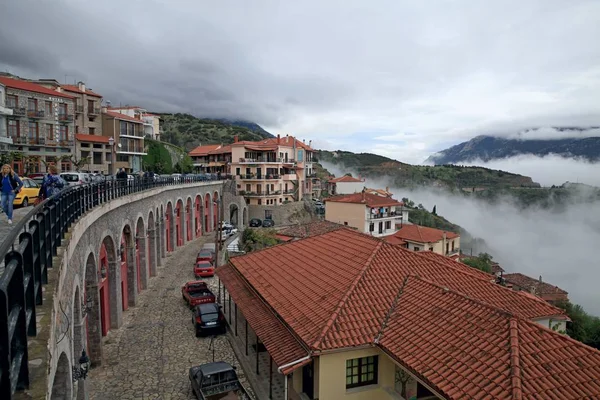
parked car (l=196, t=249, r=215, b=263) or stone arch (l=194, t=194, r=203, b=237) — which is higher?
stone arch (l=194, t=194, r=203, b=237)

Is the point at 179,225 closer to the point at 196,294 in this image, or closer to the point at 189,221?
the point at 189,221

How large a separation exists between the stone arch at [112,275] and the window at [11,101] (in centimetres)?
2863

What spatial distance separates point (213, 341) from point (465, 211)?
176 metres

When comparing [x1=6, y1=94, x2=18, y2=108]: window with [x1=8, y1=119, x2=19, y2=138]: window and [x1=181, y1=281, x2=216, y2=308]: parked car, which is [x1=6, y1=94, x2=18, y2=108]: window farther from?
[x1=181, y1=281, x2=216, y2=308]: parked car

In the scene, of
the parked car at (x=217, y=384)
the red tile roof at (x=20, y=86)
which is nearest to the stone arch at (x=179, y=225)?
the red tile roof at (x=20, y=86)

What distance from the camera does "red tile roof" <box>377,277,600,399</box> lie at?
7797 mm

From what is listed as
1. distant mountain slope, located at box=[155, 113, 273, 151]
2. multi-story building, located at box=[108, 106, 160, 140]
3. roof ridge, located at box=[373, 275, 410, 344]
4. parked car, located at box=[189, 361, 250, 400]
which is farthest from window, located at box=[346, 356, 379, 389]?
distant mountain slope, located at box=[155, 113, 273, 151]

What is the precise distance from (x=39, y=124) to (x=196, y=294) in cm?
3031

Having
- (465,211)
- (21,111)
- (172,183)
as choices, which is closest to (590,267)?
(465,211)

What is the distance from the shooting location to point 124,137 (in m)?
57.2

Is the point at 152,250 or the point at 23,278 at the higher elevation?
the point at 23,278

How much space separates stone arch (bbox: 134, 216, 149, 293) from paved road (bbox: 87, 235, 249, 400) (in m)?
A: 1.32

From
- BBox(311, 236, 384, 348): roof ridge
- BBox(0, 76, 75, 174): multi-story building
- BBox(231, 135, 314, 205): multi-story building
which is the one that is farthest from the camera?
BBox(231, 135, 314, 205): multi-story building

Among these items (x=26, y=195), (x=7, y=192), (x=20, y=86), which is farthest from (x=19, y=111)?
(x=7, y=192)
